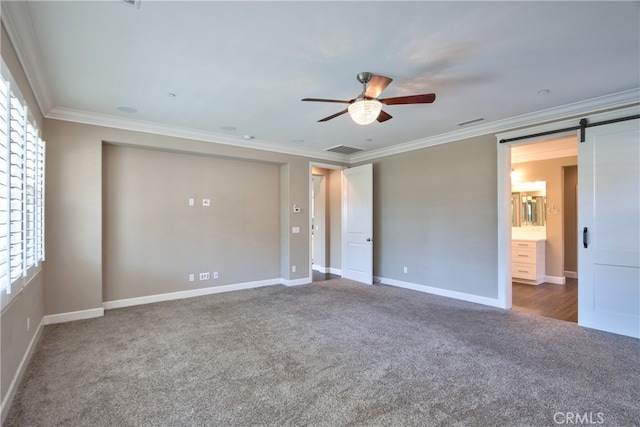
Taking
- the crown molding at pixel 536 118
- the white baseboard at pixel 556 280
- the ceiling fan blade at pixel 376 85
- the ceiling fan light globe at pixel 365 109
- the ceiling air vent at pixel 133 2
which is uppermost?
the ceiling air vent at pixel 133 2

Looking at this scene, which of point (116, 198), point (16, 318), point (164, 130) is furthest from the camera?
point (164, 130)

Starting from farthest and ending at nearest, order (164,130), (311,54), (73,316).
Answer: (164,130) → (73,316) → (311,54)

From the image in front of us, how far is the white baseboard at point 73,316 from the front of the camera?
3.83 m

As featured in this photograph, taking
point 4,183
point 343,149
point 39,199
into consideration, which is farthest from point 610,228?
point 39,199

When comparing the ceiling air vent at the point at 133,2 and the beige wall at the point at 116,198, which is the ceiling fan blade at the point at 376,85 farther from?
the beige wall at the point at 116,198

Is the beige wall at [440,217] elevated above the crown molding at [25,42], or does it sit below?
below

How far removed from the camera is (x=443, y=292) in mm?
5176

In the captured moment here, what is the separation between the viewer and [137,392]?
233cm

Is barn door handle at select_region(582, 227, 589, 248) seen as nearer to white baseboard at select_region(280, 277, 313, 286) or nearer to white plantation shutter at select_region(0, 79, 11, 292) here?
white baseboard at select_region(280, 277, 313, 286)

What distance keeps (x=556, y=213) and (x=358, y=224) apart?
13.2 feet

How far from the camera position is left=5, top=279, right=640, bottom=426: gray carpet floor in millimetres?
2078

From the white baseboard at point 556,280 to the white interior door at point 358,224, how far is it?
368 centimetres

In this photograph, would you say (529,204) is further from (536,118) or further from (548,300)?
(536,118)

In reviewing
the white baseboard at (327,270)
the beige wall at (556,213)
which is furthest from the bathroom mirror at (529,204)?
the white baseboard at (327,270)
